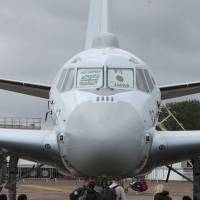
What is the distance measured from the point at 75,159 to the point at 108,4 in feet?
43.5

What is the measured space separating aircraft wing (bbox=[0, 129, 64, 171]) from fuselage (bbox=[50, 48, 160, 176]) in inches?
21.2

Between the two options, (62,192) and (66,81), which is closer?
(66,81)

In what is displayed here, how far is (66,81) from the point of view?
12508 millimetres

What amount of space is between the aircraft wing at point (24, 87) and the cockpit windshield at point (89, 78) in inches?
241

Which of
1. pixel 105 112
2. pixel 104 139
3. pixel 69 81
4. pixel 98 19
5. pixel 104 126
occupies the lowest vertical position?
pixel 104 139

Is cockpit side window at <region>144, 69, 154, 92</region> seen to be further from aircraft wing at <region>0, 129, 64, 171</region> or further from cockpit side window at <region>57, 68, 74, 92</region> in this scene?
aircraft wing at <region>0, 129, 64, 171</region>

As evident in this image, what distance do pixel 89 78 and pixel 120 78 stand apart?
701mm

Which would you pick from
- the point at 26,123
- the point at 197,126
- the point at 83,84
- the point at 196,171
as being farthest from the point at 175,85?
the point at 197,126

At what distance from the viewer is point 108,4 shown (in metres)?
22.9

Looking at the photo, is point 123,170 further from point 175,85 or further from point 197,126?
point 197,126

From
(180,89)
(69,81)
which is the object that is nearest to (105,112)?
(69,81)

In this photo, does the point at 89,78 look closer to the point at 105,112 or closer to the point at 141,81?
the point at 141,81

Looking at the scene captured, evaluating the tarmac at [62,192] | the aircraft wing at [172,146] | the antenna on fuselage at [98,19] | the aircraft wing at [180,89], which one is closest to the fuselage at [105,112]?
the aircraft wing at [172,146]

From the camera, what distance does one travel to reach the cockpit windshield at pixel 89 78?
38.1 ft
